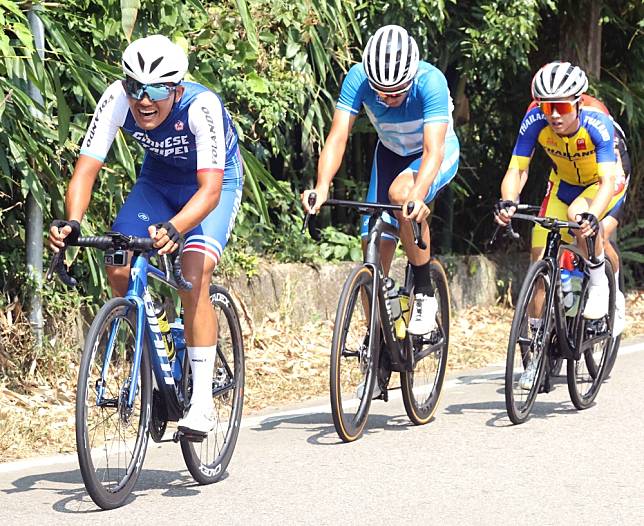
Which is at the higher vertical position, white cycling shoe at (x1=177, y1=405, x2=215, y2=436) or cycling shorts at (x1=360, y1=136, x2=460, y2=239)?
cycling shorts at (x1=360, y1=136, x2=460, y2=239)

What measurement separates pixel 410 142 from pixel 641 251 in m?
7.95

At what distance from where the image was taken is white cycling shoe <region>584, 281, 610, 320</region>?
830 cm

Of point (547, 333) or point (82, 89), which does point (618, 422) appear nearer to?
point (547, 333)

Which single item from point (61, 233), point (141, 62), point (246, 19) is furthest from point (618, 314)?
point (61, 233)

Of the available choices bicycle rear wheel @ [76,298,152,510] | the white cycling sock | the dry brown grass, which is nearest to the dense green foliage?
the dry brown grass

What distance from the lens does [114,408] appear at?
225 inches

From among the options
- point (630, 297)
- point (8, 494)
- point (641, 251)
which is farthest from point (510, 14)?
point (8, 494)

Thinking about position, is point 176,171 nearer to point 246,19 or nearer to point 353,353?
point 353,353

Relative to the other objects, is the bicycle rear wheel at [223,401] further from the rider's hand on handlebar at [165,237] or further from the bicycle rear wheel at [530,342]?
the bicycle rear wheel at [530,342]

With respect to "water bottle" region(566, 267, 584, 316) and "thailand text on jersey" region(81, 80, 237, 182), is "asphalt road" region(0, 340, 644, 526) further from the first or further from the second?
"thailand text on jersey" region(81, 80, 237, 182)

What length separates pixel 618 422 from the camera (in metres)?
7.64

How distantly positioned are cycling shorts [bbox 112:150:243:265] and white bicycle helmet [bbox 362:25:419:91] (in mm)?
1075

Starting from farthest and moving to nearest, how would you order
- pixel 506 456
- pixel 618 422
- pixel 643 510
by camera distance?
pixel 618 422 → pixel 506 456 → pixel 643 510

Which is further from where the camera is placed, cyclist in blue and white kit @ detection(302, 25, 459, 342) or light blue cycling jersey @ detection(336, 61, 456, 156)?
light blue cycling jersey @ detection(336, 61, 456, 156)
